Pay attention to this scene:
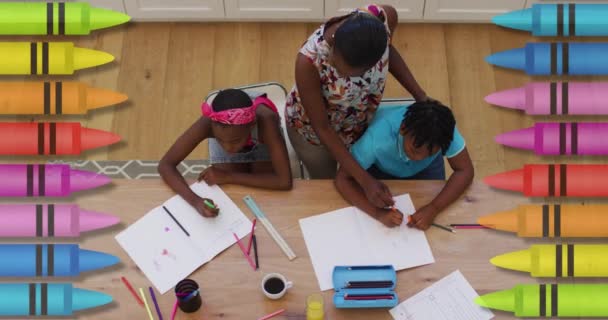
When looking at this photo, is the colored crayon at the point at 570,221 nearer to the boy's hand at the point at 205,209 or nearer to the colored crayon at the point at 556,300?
the colored crayon at the point at 556,300

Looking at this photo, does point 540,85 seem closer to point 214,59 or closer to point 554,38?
point 554,38

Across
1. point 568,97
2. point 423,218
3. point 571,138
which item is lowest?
point 423,218

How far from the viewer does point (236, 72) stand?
3.68 m

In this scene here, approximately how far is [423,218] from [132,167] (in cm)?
166

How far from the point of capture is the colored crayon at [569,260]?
169cm

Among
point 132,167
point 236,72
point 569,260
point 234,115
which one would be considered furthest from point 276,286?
point 236,72

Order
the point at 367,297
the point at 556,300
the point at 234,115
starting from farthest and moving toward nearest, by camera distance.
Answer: the point at 234,115 < the point at 367,297 < the point at 556,300

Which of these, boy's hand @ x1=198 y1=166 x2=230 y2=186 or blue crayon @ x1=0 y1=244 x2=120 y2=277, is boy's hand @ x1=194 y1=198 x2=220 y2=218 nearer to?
boy's hand @ x1=198 y1=166 x2=230 y2=186

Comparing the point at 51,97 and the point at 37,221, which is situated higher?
the point at 51,97

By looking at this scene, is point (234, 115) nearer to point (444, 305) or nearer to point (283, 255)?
point (283, 255)

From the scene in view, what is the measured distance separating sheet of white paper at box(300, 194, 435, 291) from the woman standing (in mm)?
88

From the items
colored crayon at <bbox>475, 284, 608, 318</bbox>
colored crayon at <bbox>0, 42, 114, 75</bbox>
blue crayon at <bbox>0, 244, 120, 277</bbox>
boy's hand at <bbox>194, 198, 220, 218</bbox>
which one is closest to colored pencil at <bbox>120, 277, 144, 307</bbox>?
blue crayon at <bbox>0, 244, 120, 277</bbox>

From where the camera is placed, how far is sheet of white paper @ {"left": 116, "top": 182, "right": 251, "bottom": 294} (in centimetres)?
212

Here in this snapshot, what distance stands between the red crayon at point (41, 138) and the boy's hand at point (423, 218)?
93cm
